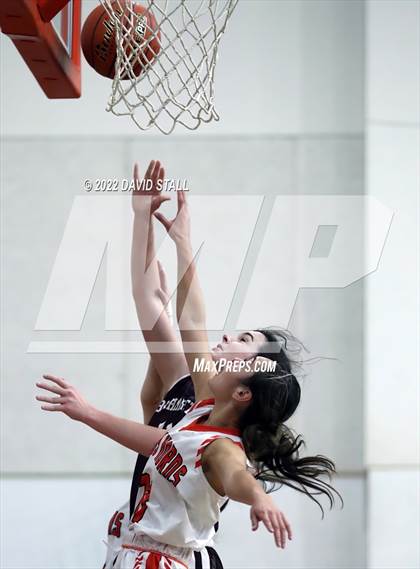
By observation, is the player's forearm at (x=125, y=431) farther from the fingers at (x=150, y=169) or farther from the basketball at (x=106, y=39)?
the basketball at (x=106, y=39)

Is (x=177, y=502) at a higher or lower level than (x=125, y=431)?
lower

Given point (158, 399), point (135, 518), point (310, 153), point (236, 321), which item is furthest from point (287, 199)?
point (135, 518)

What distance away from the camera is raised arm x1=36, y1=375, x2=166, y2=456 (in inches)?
80.1

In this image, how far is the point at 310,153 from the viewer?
3.46 m

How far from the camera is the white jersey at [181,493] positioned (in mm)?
1967

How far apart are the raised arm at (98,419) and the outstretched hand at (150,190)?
0.62 meters

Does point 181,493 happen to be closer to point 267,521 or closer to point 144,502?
point 144,502

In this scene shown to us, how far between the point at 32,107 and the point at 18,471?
1.39 meters

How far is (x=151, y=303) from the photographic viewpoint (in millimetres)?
2541

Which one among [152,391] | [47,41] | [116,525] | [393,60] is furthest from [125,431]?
[393,60]

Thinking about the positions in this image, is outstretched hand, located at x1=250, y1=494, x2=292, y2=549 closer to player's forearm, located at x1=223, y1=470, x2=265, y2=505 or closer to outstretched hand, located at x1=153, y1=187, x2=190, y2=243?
player's forearm, located at x1=223, y1=470, x2=265, y2=505

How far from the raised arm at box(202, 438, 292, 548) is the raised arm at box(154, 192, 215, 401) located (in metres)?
0.31

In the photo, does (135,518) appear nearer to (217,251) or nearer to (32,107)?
(217,251)

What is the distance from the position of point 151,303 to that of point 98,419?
55 centimetres
